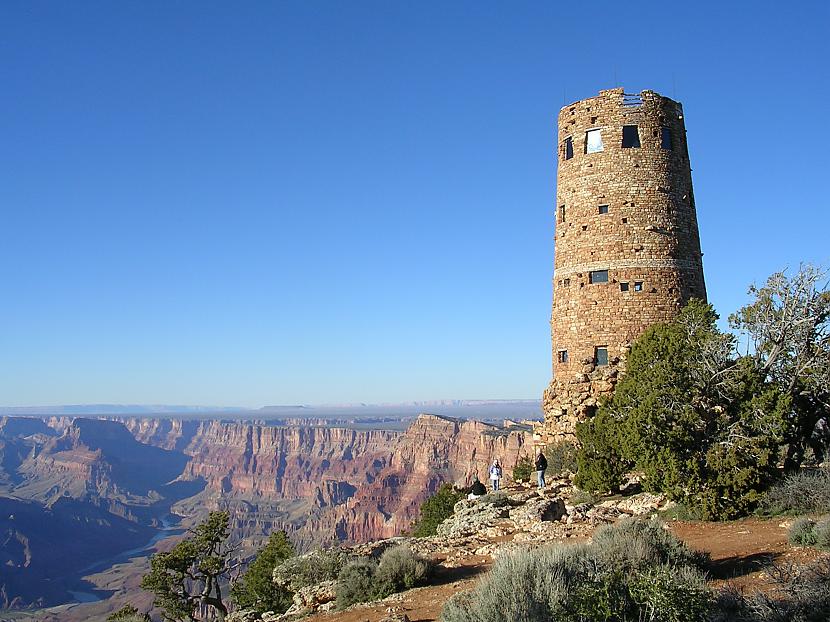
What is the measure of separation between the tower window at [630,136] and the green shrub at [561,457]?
39.0 feet

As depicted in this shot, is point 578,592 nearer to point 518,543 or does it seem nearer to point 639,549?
point 639,549

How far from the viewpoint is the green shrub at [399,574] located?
38.8ft

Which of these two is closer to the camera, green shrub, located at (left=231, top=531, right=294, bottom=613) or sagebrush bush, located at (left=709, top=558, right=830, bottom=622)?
sagebrush bush, located at (left=709, top=558, right=830, bottom=622)

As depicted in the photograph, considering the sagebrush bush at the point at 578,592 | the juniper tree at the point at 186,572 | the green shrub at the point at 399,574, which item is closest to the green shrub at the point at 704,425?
the green shrub at the point at 399,574

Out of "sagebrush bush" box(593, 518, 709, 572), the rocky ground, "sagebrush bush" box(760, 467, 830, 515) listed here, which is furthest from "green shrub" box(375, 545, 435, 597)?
"sagebrush bush" box(760, 467, 830, 515)

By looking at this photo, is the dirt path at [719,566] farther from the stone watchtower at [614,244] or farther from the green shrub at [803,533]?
the stone watchtower at [614,244]

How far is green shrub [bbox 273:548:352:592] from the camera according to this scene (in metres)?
13.6

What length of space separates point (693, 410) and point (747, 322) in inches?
136

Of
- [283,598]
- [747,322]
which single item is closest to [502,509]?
[283,598]

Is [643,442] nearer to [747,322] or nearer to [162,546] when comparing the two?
[747,322]

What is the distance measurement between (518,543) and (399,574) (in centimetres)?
303

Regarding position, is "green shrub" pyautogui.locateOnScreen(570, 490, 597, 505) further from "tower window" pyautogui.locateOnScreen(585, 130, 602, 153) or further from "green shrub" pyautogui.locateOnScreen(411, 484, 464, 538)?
"tower window" pyautogui.locateOnScreen(585, 130, 602, 153)

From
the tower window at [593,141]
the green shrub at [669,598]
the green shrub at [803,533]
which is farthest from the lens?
the tower window at [593,141]

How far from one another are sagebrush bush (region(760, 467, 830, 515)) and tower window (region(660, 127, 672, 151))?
15.3m
